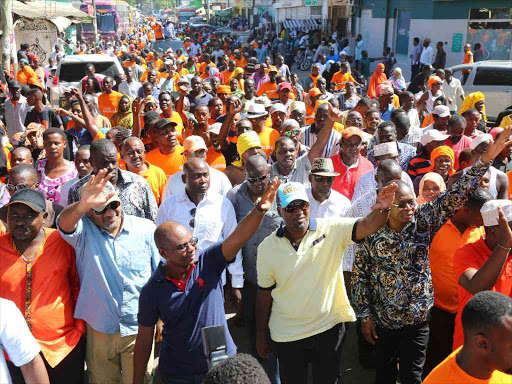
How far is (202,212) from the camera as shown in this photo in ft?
14.5

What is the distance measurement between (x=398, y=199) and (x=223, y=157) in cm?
318

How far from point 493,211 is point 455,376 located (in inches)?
46.1

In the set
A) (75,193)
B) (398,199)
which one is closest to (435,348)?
(398,199)

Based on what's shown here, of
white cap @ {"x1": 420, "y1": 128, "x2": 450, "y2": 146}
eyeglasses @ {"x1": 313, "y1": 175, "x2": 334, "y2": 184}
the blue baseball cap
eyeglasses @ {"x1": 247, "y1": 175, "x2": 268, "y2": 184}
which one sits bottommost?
white cap @ {"x1": 420, "y1": 128, "x2": 450, "y2": 146}

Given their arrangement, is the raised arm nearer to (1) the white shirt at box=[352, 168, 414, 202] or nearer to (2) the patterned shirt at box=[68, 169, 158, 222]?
(2) the patterned shirt at box=[68, 169, 158, 222]

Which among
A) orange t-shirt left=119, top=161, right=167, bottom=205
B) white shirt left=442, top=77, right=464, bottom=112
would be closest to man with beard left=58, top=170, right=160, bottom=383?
orange t-shirt left=119, top=161, right=167, bottom=205

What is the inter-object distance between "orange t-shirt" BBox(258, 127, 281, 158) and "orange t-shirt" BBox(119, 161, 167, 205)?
74.1 inches

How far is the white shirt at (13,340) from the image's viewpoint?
2.70 m

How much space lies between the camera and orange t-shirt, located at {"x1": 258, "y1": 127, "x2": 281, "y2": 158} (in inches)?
274

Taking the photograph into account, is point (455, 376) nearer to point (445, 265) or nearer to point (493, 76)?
point (445, 265)

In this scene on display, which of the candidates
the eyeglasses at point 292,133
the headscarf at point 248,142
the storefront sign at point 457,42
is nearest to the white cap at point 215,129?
the eyeglasses at point 292,133

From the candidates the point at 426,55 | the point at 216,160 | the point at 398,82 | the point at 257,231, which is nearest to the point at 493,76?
the point at 398,82

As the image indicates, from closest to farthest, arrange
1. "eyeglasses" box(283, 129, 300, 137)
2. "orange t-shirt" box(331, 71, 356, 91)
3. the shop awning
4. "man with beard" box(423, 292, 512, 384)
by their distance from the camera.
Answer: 1. "man with beard" box(423, 292, 512, 384)
2. "eyeglasses" box(283, 129, 300, 137)
3. "orange t-shirt" box(331, 71, 356, 91)
4. the shop awning

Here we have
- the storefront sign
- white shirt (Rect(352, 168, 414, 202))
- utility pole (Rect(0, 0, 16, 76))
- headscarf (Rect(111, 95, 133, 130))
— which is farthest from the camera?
the storefront sign
